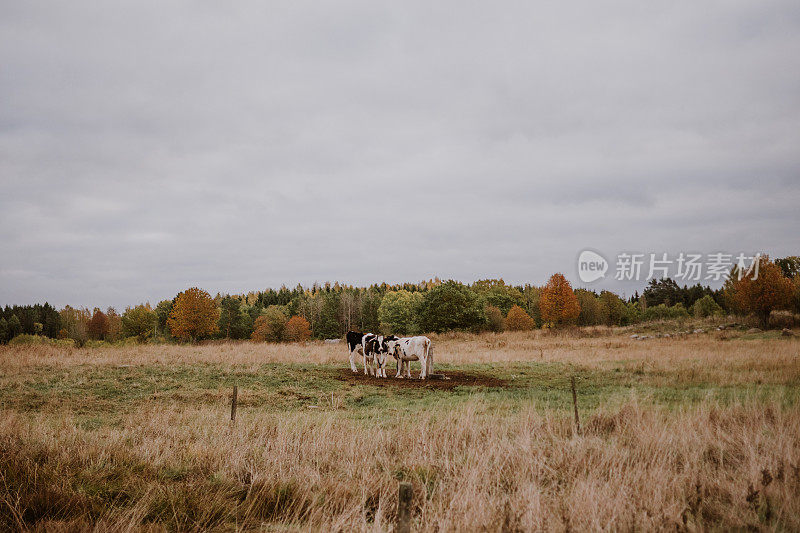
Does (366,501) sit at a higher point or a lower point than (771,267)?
lower

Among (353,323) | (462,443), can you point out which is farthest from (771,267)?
(353,323)

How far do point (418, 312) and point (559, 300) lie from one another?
23742 millimetres

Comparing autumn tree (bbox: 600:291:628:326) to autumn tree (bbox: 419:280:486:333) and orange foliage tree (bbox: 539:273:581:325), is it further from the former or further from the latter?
autumn tree (bbox: 419:280:486:333)

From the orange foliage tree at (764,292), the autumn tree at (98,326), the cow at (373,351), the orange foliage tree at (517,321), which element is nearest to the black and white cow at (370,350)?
the cow at (373,351)

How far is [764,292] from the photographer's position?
41344 millimetres

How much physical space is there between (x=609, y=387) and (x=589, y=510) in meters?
11.8

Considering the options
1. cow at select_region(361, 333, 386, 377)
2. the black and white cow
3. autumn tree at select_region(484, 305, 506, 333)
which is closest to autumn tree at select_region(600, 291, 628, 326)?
autumn tree at select_region(484, 305, 506, 333)

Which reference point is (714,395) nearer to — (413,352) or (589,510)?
(589,510)

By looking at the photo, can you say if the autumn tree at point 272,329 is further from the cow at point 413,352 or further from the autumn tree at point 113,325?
the cow at point 413,352

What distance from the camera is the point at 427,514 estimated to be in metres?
4.83

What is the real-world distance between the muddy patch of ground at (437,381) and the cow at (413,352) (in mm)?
856

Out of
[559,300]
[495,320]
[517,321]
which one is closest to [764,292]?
[559,300]

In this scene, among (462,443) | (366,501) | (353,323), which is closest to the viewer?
(366,501)

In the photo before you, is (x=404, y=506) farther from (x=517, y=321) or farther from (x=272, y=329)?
(x=272, y=329)
